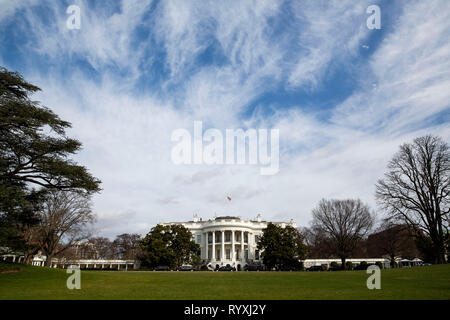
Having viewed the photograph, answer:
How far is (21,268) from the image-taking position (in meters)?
25.3

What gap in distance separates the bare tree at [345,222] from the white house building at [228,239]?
71.6ft

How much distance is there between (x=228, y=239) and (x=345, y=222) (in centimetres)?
3180

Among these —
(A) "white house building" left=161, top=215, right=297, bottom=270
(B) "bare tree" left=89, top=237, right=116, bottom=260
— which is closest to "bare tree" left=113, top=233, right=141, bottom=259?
(B) "bare tree" left=89, top=237, right=116, bottom=260

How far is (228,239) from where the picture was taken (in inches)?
3063

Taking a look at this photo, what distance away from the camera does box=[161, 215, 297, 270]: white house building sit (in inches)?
2896

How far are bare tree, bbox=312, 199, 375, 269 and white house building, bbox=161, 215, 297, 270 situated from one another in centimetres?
2182

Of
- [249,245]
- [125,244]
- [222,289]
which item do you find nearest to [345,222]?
[249,245]

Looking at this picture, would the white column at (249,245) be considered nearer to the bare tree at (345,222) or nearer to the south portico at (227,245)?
the south portico at (227,245)

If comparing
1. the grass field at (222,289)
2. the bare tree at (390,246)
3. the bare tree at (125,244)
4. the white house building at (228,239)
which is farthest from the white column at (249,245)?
the grass field at (222,289)
